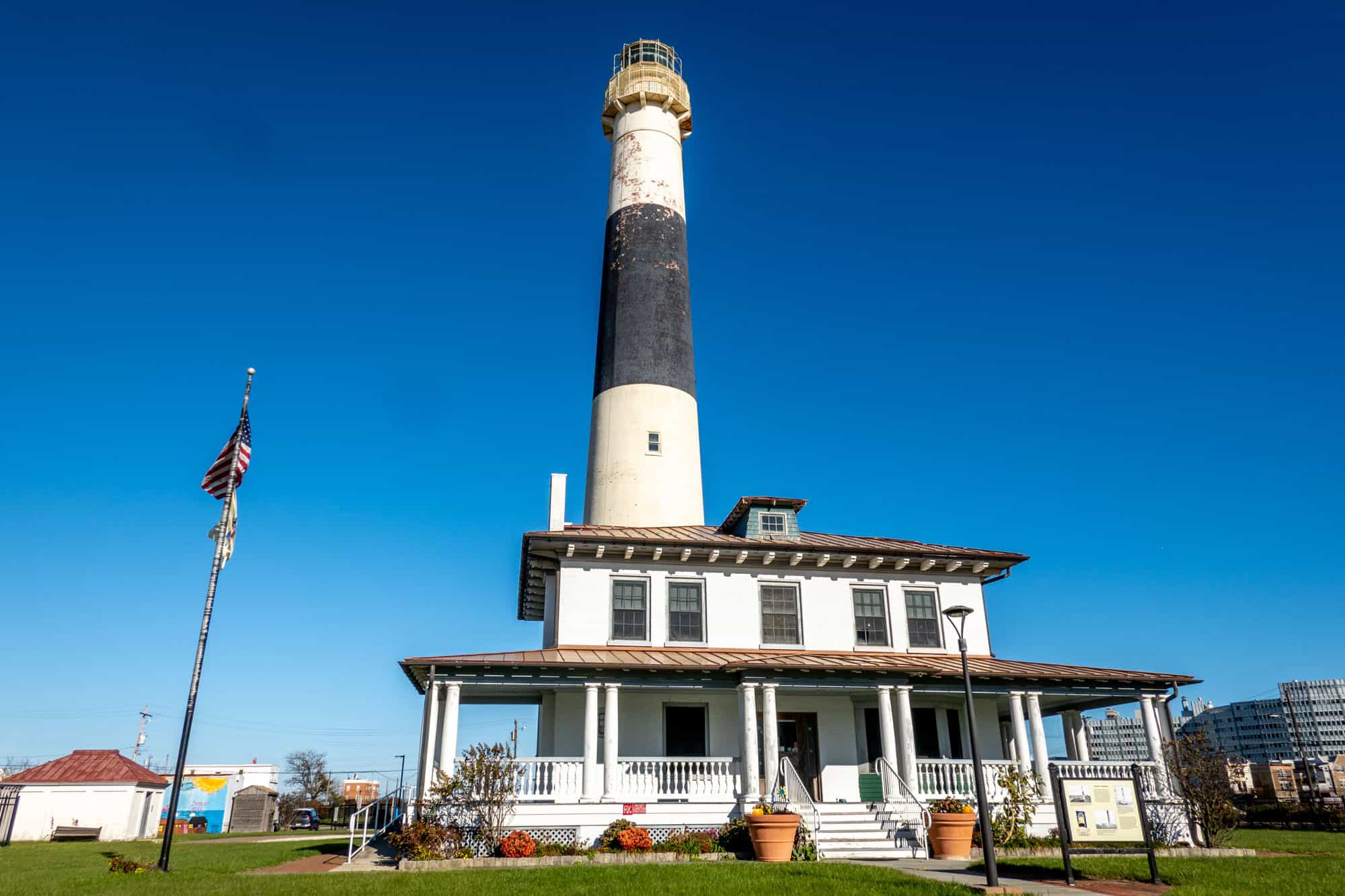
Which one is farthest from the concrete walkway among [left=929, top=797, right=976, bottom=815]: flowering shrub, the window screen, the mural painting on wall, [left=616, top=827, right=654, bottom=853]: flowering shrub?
the mural painting on wall

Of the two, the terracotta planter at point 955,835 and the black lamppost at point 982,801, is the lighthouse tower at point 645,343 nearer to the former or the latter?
the terracotta planter at point 955,835

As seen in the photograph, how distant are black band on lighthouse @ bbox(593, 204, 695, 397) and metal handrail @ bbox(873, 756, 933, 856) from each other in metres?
14.2

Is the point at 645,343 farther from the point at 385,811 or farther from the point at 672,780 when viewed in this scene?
the point at 385,811

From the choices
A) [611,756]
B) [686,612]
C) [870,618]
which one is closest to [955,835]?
[870,618]

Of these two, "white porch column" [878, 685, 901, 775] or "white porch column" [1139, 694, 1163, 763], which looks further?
"white porch column" [1139, 694, 1163, 763]

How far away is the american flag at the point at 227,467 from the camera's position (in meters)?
19.8

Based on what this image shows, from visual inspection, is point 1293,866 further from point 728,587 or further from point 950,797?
point 728,587

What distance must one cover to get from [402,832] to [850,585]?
12.6 metres

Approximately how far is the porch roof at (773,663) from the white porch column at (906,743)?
0.62 metres

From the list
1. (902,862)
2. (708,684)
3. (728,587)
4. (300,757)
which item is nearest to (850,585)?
(728,587)

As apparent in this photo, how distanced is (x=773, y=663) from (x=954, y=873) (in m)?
6.25

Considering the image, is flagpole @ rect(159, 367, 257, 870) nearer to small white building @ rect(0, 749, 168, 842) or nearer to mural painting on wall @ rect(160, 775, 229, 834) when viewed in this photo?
small white building @ rect(0, 749, 168, 842)

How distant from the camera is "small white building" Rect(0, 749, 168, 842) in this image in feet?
119

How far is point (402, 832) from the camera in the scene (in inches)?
672
